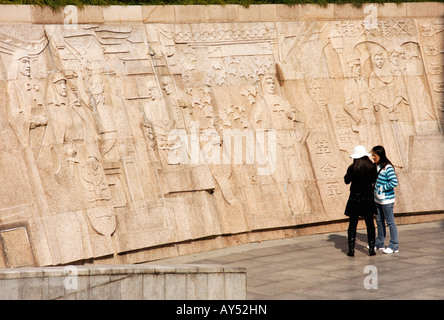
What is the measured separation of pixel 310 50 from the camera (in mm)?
13266

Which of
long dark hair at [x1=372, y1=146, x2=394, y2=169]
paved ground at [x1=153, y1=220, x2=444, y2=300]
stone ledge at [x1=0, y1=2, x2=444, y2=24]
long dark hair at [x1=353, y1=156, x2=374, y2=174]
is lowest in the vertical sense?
paved ground at [x1=153, y1=220, x2=444, y2=300]

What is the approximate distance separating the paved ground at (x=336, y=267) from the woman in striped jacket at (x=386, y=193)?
0.26 m

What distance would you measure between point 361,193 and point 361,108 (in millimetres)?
3280

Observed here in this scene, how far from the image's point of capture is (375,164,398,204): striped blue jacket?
414 inches

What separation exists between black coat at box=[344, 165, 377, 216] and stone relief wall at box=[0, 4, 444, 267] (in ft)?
6.01

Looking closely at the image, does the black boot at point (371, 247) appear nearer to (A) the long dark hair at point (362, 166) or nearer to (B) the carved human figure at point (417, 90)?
(A) the long dark hair at point (362, 166)

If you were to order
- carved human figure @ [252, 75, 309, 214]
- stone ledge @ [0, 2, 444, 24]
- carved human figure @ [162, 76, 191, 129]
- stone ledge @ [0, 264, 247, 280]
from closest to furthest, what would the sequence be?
stone ledge @ [0, 264, 247, 280] < stone ledge @ [0, 2, 444, 24] < carved human figure @ [162, 76, 191, 129] < carved human figure @ [252, 75, 309, 214]

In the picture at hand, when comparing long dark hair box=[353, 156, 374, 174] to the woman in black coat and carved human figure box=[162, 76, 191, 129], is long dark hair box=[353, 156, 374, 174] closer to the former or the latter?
the woman in black coat

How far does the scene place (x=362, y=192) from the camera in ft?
34.1

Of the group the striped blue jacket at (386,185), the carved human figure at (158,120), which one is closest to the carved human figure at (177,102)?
the carved human figure at (158,120)

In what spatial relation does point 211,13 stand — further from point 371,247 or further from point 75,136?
point 371,247

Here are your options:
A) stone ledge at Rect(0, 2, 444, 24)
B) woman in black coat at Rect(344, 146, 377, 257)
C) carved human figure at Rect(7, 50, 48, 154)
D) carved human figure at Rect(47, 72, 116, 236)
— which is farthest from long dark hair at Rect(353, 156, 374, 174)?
carved human figure at Rect(7, 50, 48, 154)

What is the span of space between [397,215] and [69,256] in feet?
19.3
